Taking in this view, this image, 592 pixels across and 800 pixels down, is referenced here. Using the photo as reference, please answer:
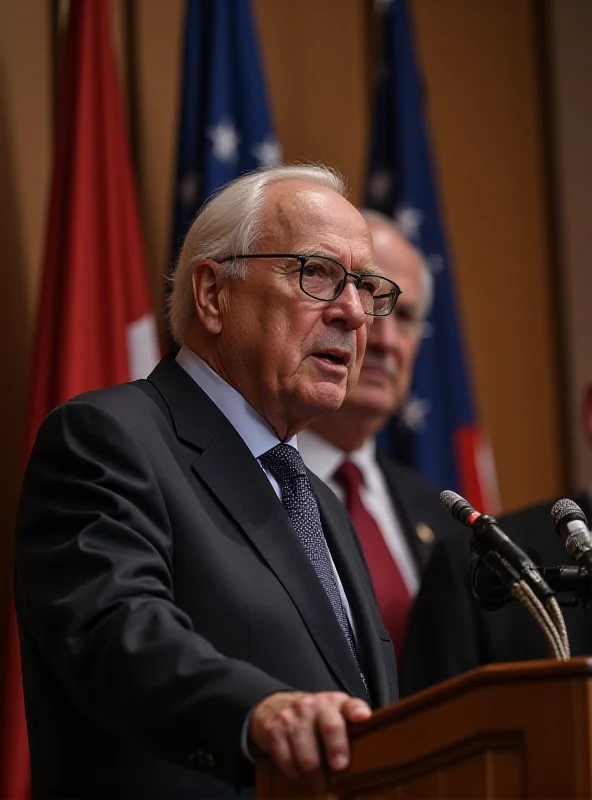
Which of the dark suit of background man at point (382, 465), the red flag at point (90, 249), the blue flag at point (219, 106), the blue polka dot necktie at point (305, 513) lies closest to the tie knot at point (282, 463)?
the blue polka dot necktie at point (305, 513)

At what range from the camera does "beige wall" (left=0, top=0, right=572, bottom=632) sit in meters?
5.07

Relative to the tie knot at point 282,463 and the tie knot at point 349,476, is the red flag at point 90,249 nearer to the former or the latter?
the tie knot at point 349,476

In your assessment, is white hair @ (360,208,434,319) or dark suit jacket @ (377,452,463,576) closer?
dark suit jacket @ (377,452,463,576)

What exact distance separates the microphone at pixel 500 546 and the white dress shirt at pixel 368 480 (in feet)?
7.12

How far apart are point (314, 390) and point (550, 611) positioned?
78 cm

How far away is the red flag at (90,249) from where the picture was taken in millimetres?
3969

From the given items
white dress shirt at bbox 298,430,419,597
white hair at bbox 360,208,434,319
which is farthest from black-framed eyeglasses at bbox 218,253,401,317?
white hair at bbox 360,208,434,319

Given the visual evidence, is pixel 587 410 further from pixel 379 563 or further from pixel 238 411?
pixel 238 411

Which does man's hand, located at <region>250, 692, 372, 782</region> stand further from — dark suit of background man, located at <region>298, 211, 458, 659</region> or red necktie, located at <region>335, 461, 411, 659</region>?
dark suit of background man, located at <region>298, 211, 458, 659</region>

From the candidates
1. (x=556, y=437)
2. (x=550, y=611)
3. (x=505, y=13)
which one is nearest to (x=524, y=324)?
(x=556, y=437)

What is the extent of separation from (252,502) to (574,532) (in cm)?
60

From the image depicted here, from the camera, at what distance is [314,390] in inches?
103

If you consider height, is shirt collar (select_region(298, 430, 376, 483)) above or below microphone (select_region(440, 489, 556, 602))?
below

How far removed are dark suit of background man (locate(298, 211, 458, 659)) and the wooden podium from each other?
2490 millimetres
